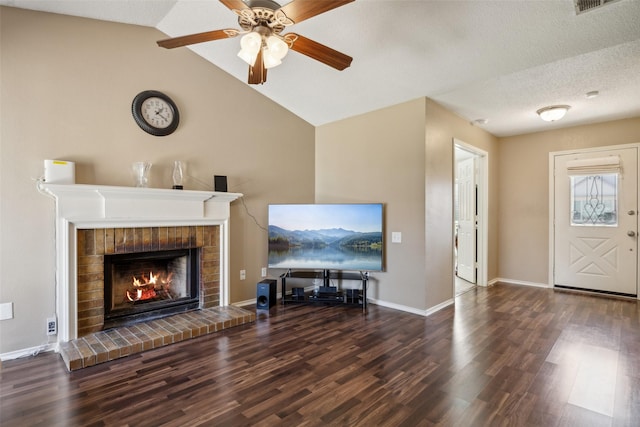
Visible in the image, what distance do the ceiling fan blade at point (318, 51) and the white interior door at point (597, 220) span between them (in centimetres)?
450

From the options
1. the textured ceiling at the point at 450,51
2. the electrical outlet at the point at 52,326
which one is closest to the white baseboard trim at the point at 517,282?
the textured ceiling at the point at 450,51

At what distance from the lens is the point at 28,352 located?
8.61ft

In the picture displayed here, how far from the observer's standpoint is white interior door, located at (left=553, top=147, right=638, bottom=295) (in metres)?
4.39

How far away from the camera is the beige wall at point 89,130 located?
257cm

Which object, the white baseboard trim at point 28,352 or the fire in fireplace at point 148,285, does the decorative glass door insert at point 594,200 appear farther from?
the white baseboard trim at point 28,352

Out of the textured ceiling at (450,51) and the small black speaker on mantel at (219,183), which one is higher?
the textured ceiling at (450,51)

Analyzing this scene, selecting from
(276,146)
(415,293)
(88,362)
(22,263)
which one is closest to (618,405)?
(415,293)

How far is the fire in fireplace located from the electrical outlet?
0.37 metres

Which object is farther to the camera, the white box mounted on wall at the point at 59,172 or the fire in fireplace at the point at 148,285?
the fire in fireplace at the point at 148,285

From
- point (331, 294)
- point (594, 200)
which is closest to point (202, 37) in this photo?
point (331, 294)

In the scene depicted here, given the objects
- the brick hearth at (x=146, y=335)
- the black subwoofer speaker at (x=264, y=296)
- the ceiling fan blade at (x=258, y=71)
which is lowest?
the brick hearth at (x=146, y=335)

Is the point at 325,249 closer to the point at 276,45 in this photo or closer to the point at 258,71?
the point at 258,71

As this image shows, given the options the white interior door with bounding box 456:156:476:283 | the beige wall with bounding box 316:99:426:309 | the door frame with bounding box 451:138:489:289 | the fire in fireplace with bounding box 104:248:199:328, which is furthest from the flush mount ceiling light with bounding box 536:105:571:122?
the fire in fireplace with bounding box 104:248:199:328

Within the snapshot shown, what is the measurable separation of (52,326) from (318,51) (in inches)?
125
